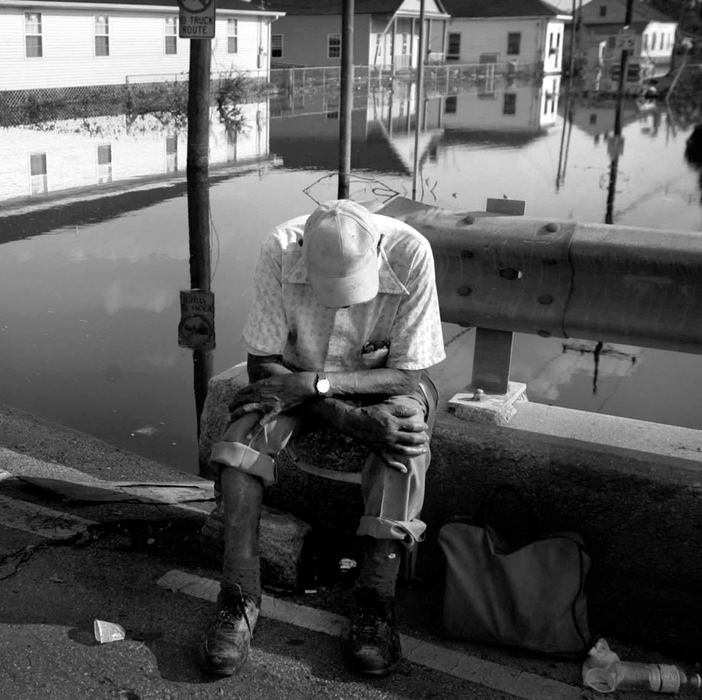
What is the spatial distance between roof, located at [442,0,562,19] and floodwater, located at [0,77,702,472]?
38360 mm

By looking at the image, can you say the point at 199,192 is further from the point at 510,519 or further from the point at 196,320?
the point at 510,519

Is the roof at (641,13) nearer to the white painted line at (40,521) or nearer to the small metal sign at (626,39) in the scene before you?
the small metal sign at (626,39)

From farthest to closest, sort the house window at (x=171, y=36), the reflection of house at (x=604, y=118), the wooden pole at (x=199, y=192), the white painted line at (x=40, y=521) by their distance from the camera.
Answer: the reflection of house at (x=604, y=118), the house window at (x=171, y=36), the wooden pole at (x=199, y=192), the white painted line at (x=40, y=521)

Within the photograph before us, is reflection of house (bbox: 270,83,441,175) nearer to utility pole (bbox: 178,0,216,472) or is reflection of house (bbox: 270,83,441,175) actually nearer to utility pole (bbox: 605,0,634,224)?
utility pole (bbox: 605,0,634,224)

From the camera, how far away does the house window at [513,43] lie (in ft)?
228

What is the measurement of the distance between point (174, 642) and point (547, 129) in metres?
31.4

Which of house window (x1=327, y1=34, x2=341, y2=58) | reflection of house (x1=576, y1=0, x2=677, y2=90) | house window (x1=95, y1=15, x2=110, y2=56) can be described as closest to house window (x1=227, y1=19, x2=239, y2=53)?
house window (x1=95, y1=15, x2=110, y2=56)

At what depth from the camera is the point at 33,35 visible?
2817 centimetres

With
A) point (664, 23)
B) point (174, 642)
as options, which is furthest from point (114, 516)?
point (664, 23)

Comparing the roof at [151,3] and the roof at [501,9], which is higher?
the roof at [501,9]

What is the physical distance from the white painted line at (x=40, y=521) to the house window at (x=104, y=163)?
45.0 ft

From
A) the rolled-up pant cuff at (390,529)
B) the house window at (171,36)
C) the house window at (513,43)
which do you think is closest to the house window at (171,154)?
the house window at (171,36)

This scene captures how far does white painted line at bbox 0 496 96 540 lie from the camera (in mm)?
4305

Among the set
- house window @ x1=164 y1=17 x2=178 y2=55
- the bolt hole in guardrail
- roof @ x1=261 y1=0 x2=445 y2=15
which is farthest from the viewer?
roof @ x1=261 y1=0 x2=445 y2=15
